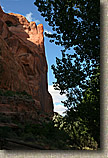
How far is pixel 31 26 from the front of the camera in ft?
118

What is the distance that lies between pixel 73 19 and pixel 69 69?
1705 millimetres

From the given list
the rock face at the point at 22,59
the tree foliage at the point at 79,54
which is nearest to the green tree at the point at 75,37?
the tree foliage at the point at 79,54

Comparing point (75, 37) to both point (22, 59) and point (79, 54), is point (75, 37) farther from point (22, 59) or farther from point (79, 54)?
point (22, 59)

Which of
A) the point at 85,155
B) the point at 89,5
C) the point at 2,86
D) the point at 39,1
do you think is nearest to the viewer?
the point at 85,155

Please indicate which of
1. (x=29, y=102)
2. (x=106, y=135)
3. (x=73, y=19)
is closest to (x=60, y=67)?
(x=73, y=19)

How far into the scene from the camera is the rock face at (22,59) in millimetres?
19452

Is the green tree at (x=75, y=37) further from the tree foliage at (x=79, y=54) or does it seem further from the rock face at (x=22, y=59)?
the rock face at (x=22, y=59)

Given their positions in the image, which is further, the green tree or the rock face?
the rock face

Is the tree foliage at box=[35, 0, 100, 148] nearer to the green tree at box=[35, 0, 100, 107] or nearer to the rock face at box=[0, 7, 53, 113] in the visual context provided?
the green tree at box=[35, 0, 100, 107]

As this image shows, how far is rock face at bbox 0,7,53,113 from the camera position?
19452 mm

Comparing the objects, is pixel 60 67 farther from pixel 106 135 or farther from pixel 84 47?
pixel 106 135

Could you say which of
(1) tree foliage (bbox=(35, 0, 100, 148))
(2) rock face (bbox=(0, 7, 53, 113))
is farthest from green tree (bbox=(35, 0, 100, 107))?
(2) rock face (bbox=(0, 7, 53, 113))

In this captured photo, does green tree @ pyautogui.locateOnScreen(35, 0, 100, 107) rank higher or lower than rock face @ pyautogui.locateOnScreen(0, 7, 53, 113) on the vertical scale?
lower

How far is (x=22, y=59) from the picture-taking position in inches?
1065
